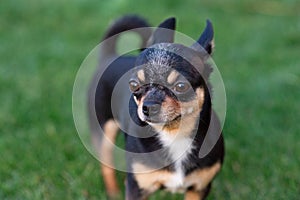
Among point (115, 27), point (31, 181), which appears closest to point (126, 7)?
point (115, 27)

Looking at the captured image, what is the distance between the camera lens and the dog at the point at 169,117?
3164mm

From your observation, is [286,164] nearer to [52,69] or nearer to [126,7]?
[52,69]

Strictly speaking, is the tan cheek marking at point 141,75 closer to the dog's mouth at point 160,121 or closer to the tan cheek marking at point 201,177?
the dog's mouth at point 160,121

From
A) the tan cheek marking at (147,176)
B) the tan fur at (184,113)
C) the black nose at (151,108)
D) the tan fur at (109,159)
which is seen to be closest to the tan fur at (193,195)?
the tan cheek marking at (147,176)

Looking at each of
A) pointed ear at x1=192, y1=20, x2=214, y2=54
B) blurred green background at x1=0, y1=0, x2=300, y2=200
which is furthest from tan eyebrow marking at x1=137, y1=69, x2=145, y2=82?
blurred green background at x1=0, y1=0, x2=300, y2=200

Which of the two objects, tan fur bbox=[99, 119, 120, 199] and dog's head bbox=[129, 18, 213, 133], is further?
tan fur bbox=[99, 119, 120, 199]

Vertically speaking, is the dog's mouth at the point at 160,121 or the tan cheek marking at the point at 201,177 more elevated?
the dog's mouth at the point at 160,121

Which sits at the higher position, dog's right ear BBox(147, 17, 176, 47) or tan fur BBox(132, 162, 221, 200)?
dog's right ear BBox(147, 17, 176, 47)

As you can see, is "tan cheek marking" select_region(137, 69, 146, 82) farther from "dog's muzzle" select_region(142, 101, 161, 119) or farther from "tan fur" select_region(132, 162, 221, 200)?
"tan fur" select_region(132, 162, 221, 200)

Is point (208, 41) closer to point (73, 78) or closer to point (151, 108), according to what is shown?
point (151, 108)

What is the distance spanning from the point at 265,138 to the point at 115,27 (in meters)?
1.47

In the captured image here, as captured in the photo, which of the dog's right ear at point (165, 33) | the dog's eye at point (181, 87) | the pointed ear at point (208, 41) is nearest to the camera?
the dog's eye at point (181, 87)

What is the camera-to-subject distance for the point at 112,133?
4258mm

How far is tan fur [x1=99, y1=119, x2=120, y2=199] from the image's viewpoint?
4.18 meters
